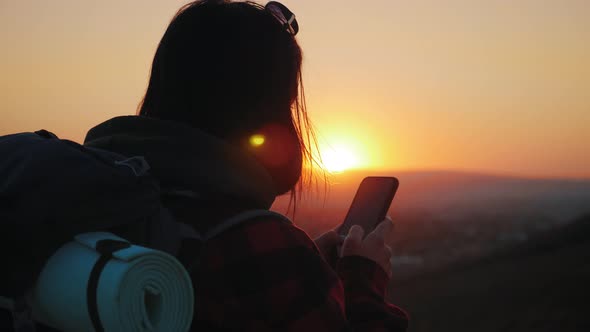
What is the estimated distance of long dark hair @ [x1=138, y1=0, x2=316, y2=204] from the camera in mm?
1725

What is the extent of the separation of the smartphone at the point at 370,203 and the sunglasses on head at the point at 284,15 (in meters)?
0.68

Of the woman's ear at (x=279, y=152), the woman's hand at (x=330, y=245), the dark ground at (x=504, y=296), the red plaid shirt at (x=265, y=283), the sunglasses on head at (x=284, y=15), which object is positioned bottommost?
the dark ground at (x=504, y=296)

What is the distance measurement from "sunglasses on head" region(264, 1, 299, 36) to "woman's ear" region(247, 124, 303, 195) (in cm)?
30

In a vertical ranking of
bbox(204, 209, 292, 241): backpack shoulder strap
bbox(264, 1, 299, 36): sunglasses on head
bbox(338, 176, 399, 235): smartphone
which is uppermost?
bbox(264, 1, 299, 36): sunglasses on head

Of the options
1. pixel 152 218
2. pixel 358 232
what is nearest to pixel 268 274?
pixel 152 218

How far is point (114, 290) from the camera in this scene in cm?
92

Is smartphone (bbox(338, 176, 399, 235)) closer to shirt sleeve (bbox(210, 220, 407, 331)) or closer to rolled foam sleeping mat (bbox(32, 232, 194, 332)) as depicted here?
shirt sleeve (bbox(210, 220, 407, 331))

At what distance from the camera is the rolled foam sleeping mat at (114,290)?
94 cm

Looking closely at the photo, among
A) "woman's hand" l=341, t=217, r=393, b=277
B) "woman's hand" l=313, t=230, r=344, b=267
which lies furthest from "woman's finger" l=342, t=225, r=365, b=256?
"woman's hand" l=313, t=230, r=344, b=267

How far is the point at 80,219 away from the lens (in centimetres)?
115

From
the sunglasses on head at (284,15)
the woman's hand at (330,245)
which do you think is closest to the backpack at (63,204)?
the sunglasses on head at (284,15)

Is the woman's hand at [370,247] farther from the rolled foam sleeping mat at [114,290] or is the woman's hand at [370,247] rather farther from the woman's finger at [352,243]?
the rolled foam sleeping mat at [114,290]

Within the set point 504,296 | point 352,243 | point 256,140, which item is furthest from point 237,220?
point 504,296

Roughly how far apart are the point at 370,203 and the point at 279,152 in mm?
625
